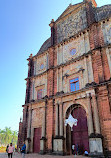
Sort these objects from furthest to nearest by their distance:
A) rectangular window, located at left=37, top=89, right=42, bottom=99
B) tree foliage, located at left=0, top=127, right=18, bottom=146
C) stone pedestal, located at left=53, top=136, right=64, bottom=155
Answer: tree foliage, located at left=0, top=127, right=18, bottom=146, rectangular window, located at left=37, top=89, right=42, bottom=99, stone pedestal, located at left=53, top=136, right=64, bottom=155

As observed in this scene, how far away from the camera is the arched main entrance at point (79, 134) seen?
1245 centimetres

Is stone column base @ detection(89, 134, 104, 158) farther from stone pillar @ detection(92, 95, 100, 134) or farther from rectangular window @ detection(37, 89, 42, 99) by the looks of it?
rectangular window @ detection(37, 89, 42, 99)

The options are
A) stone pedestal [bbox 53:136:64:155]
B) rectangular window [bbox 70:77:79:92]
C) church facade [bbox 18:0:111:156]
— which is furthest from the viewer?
rectangular window [bbox 70:77:79:92]

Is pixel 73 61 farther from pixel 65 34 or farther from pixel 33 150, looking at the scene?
pixel 33 150

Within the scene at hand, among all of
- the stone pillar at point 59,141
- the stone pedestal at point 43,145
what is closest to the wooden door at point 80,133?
the stone pillar at point 59,141

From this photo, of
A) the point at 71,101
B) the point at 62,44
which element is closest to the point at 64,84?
the point at 71,101

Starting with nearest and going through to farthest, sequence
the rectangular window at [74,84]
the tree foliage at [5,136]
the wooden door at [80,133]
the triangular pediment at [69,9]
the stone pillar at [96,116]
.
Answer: the stone pillar at [96,116] → the wooden door at [80,133] → the rectangular window at [74,84] → the triangular pediment at [69,9] → the tree foliage at [5,136]

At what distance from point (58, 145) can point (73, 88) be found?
5.84 m

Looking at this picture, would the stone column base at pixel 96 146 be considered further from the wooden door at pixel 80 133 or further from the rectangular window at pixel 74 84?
the rectangular window at pixel 74 84

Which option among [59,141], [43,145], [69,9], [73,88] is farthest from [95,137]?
[69,9]

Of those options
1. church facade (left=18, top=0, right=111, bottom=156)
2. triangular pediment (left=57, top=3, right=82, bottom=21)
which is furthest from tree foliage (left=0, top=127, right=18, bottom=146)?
triangular pediment (left=57, top=3, right=82, bottom=21)

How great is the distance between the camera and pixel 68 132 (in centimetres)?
1366

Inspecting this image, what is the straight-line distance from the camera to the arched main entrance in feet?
40.8

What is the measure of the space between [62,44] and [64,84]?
580 centimetres
